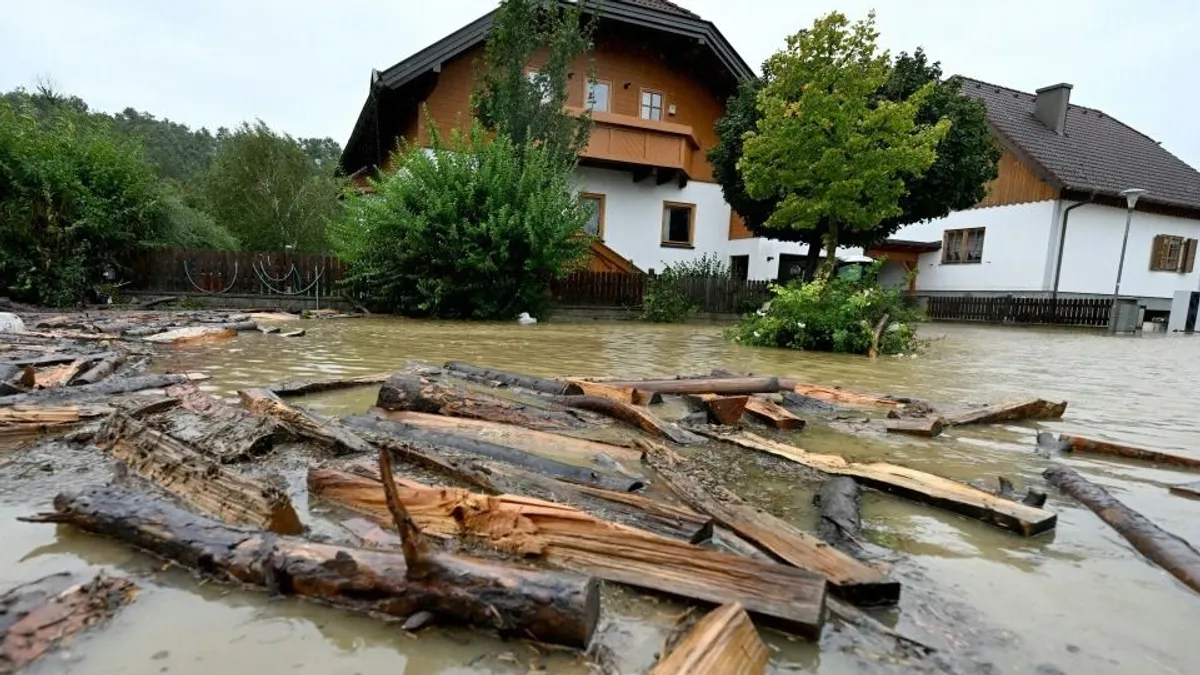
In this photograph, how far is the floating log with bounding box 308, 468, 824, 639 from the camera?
168 centimetres

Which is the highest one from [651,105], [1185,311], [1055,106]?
[1055,106]

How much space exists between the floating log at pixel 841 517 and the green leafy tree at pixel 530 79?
1411 cm

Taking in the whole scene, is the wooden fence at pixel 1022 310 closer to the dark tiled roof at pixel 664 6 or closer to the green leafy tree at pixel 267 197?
the dark tiled roof at pixel 664 6

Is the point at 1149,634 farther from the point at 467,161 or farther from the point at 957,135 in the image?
the point at 957,135

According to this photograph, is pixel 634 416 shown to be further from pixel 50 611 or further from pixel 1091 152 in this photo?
pixel 1091 152

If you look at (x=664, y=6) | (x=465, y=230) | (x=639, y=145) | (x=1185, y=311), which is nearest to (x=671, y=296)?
(x=639, y=145)

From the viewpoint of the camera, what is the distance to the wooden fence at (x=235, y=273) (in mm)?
14953

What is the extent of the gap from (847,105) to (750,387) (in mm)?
10988

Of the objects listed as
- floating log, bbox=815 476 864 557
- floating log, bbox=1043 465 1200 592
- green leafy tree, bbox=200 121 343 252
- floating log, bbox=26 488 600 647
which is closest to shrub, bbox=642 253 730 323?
floating log, bbox=1043 465 1200 592

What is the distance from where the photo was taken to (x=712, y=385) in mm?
4797

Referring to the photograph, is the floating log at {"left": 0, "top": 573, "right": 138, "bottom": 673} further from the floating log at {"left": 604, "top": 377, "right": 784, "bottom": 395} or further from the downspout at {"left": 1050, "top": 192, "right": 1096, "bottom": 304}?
the downspout at {"left": 1050, "top": 192, "right": 1096, "bottom": 304}

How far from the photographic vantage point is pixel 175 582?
5.83 ft

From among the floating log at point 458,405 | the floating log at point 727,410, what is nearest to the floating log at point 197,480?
the floating log at point 458,405

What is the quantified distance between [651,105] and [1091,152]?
2040 cm
